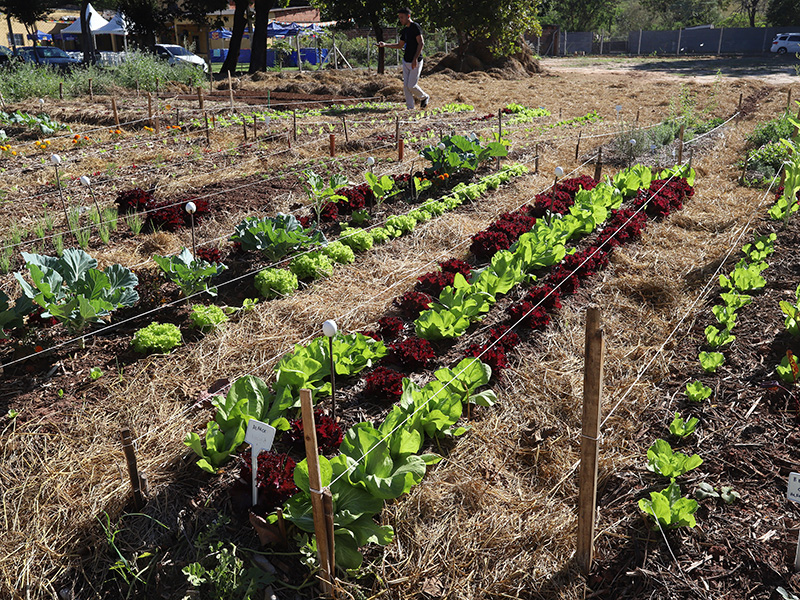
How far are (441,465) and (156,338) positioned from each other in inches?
89.0

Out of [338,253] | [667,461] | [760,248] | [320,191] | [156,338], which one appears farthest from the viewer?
[320,191]

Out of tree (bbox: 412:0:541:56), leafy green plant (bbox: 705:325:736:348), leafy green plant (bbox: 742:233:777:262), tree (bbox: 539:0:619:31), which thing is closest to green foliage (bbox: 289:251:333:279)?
leafy green plant (bbox: 705:325:736:348)

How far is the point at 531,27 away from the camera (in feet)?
64.8

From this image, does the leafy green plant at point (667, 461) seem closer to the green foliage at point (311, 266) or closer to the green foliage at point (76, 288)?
the green foliage at point (311, 266)

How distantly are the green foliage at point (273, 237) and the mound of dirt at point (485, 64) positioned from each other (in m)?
17.2

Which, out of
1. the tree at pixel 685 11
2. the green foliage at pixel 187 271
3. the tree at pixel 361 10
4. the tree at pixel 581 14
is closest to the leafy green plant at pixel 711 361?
the green foliage at pixel 187 271

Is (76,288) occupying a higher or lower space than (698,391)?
higher

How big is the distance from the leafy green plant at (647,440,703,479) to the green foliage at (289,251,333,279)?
10.8ft

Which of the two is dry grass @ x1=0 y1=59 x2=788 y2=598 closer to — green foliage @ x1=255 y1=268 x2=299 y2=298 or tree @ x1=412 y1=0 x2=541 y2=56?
green foliage @ x1=255 y1=268 x2=299 y2=298

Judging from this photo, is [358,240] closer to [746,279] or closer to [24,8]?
[746,279]

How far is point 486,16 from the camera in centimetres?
1873

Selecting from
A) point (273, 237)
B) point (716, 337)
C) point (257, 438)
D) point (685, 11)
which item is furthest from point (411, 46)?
point (685, 11)

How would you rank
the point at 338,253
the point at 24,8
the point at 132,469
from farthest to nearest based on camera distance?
the point at 24,8, the point at 338,253, the point at 132,469

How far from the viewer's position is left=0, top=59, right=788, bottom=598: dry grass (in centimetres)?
297
